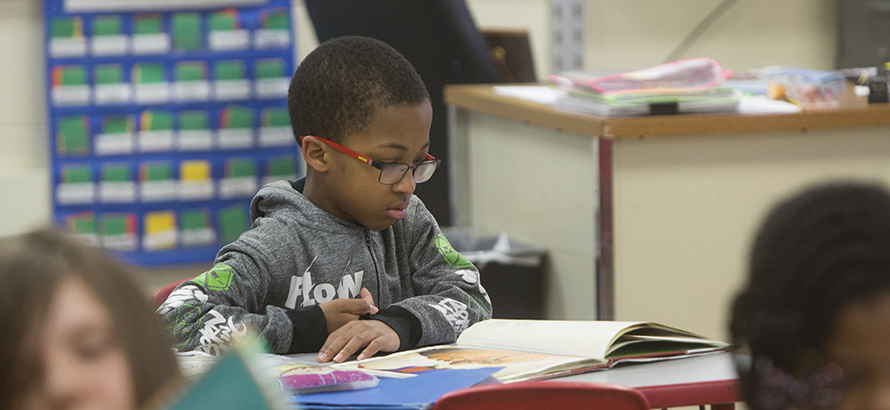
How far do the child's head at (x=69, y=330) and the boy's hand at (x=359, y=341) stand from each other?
0.60 meters

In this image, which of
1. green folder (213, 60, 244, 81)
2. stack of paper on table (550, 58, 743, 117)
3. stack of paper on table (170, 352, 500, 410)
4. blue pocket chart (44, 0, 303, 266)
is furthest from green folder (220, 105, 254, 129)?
stack of paper on table (170, 352, 500, 410)

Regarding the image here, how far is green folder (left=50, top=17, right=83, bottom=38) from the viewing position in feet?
10.2

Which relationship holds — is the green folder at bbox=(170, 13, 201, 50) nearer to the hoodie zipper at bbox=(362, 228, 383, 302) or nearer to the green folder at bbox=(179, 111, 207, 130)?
the green folder at bbox=(179, 111, 207, 130)

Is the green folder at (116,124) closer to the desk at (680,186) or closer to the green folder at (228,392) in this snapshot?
the desk at (680,186)

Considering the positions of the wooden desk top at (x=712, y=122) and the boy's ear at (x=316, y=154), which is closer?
the boy's ear at (x=316, y=154)

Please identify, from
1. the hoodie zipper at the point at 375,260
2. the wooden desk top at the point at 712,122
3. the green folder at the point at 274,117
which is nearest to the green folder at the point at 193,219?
the green folder at the point at 274,117

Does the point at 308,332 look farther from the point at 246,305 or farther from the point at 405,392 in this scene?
the point at 405,392

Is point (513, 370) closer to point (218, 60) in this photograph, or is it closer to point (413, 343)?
point (413, 343)

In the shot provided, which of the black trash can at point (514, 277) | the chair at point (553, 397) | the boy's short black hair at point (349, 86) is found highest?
the boy's short black hair at point (349, 86)

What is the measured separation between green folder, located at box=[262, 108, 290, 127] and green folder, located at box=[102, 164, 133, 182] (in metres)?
0.51

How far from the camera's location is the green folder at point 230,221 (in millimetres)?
3301

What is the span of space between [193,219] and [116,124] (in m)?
0.42

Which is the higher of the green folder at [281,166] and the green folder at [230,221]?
the green folder at [281,166]

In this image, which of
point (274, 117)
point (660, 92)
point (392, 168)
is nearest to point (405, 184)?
point (392, 168)
